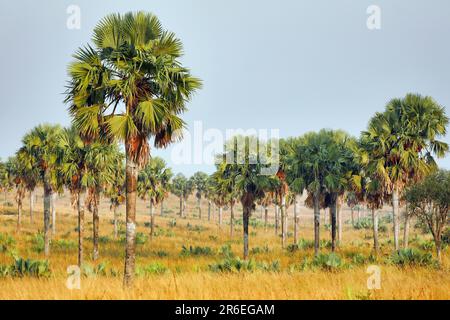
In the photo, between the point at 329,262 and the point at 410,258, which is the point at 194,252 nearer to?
the point at 329,262

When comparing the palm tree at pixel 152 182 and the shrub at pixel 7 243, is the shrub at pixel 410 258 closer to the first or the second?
the shrub at pixel 7 243

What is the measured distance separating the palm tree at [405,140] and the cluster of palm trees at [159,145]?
7 cm

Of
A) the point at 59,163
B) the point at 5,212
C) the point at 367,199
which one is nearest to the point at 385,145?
the point at 367,199

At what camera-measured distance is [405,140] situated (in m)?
25.8

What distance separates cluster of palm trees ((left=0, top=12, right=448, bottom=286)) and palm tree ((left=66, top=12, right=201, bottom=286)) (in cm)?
3

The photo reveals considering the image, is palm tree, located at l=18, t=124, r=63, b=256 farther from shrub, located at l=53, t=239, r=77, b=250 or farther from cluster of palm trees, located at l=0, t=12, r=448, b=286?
shrub, located at l=53, t=239, r=77, b=250

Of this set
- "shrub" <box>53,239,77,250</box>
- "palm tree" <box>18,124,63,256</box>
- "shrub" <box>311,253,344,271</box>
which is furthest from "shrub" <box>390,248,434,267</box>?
"shrub" <box>53,239,77,250</box>

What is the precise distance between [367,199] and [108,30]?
85.6 ft

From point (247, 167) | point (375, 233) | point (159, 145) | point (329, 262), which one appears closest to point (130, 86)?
point (159, 145)

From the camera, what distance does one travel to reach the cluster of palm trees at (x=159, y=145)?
1286 centimetres

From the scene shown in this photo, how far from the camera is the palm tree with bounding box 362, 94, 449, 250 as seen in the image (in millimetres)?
25594

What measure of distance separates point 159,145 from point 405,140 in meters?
19.0

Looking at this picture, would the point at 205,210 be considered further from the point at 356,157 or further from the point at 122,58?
the point at 122,58

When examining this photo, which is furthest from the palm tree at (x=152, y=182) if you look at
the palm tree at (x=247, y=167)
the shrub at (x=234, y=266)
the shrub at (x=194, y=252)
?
the shrub at (x=234, y=266)
